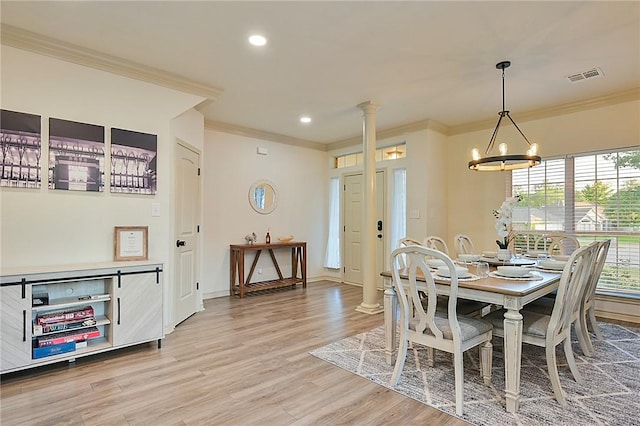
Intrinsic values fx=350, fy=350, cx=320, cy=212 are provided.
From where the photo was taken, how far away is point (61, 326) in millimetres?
2719

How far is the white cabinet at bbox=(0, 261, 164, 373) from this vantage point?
2473mm

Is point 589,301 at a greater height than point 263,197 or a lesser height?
lesser

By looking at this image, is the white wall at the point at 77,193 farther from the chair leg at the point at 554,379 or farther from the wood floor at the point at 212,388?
the chair leg at the point at 554,379

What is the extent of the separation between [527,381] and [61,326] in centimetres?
352

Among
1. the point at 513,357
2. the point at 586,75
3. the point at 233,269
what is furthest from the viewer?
the point at 233,269

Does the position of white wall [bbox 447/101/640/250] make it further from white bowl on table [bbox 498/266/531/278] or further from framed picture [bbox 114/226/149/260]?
framed picture [bbox 114/226/149/260]

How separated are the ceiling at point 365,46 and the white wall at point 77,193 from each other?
0.87ft

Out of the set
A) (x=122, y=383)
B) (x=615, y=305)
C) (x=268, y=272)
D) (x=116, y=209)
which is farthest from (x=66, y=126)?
(x=615, y=305)

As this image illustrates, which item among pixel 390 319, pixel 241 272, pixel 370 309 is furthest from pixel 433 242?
pixel 241 272

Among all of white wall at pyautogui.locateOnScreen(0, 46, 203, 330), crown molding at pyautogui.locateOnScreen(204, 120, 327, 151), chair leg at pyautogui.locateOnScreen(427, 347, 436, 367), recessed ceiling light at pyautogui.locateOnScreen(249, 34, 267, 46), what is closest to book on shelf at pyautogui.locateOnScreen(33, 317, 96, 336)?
white wall at pyautogui.locateOnScreen(0, 46, 203, 330)

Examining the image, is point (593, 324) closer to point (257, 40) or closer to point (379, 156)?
point (379, 156)

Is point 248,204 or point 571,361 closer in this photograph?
point 571,361

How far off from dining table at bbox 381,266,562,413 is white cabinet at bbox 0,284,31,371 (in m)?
2.65

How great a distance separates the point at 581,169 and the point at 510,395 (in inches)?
137
